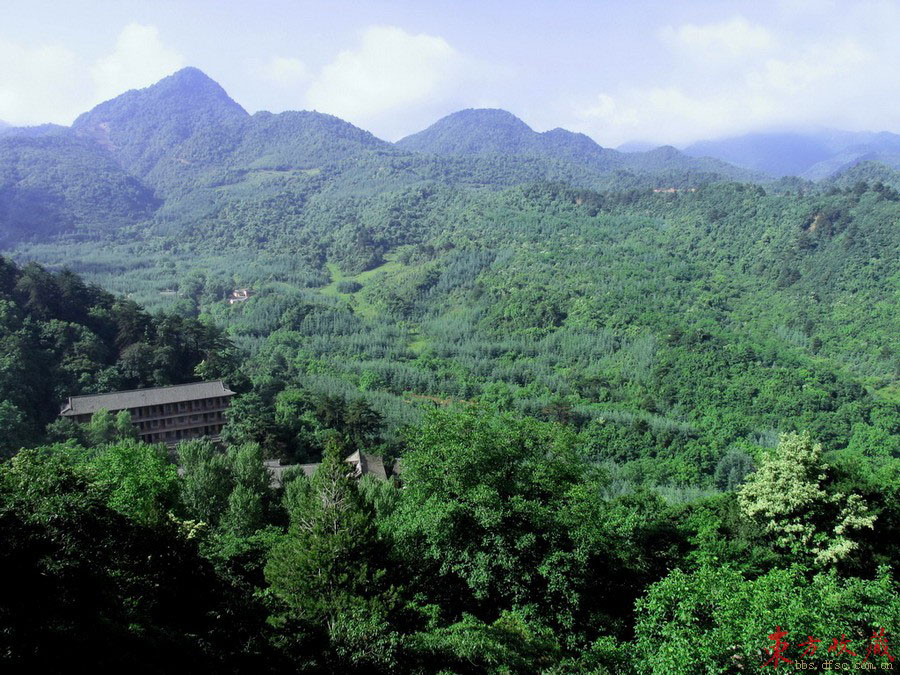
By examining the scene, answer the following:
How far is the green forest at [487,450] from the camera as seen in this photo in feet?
39.2

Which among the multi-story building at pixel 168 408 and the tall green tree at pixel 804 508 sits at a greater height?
the tall green tree at pixel 804 508

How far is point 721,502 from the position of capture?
939 inches

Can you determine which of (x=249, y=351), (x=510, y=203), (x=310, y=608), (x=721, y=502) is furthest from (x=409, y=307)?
(x=310, y=608)

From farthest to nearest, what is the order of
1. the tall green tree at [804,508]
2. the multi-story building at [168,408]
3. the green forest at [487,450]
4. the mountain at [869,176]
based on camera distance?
1. the mountain at [869,176]
2. the multi-story building at [168,408]
3. the tall green tree at [804,508]
4. the green forest at [487,450]

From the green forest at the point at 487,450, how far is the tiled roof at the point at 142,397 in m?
1.89

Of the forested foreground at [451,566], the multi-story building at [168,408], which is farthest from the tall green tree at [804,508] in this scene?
the multi-story building at [168,408]

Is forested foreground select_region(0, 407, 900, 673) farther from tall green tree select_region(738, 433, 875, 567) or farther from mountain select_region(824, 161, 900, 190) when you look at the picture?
mountain select_region(824, 161, 900, 190)

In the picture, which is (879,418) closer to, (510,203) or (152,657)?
(152,657)

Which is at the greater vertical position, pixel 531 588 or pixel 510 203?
pixel 510 203

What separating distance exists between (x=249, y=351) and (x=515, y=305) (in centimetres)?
4000

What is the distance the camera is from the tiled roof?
36562 millimetres

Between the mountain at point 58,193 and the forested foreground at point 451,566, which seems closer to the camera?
the forested foreground at point 451,566

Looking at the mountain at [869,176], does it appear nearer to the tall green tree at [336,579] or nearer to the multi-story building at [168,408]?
the multi-story building at [168,408]

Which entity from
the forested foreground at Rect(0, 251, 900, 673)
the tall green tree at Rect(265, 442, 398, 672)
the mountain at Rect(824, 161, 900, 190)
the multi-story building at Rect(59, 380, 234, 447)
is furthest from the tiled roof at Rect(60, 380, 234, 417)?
the mountain at Rect(824, 161, 900, 190)
